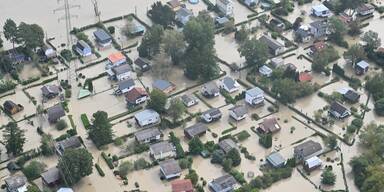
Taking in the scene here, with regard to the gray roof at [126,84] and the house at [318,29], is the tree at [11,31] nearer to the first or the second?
the gray roof at [126,84]

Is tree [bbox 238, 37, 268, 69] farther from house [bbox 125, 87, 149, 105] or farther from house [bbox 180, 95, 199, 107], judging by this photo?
house [bbox 125, 87, 149, 105]

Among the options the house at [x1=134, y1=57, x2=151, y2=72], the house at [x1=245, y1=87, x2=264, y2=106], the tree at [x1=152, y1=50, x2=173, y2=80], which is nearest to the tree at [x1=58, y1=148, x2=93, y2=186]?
the tree at [x1=152, y1=50, x2=173, y2=80]

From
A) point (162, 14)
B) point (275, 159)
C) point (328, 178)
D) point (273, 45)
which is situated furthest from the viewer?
point (162, 14)

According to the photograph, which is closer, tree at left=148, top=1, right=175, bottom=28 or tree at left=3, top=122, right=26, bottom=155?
tree at left=3, top=122, right=26, bottom=155

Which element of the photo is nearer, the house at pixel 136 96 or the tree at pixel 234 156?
the tree at pixel 234 156

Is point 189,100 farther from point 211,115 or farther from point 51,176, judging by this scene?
point 51,176

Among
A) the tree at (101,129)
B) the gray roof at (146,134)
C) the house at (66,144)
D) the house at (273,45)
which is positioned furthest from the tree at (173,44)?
the house at (66,144)

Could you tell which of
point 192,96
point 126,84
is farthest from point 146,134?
point 126,84
